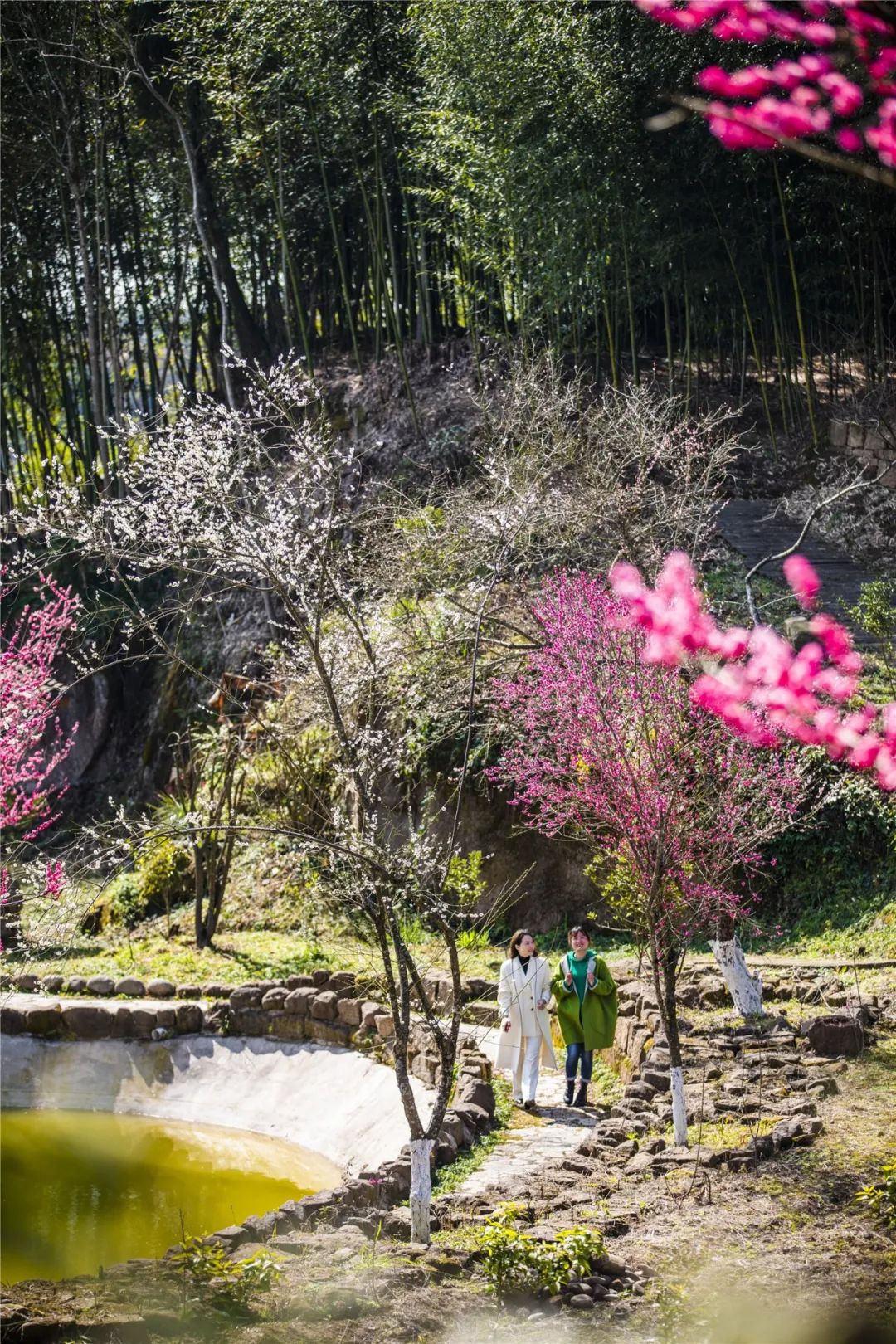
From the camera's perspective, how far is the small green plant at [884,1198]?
487cm

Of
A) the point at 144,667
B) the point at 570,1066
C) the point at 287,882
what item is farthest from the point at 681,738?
the point at 144,667

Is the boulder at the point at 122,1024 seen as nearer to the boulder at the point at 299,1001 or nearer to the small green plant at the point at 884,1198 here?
the boulder at the point at 299,1001

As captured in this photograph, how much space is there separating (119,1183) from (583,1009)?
10.6ft

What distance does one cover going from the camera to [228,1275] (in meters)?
4.73

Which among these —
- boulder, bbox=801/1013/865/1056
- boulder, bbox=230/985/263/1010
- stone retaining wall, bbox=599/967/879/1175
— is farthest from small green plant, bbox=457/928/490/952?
boulder, bbox=801/1013/865/1056

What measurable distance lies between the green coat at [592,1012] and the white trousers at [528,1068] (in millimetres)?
197

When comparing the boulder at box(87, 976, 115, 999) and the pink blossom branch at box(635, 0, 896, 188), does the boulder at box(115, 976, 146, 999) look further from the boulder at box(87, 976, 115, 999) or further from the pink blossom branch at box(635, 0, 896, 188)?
the pink blossom branch at box(635, 0, 896, 188)

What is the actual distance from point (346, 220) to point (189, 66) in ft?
11.7

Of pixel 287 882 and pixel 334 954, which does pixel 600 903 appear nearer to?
pixel 334 954

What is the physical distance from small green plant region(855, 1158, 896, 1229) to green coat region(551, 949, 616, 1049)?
2.71 m

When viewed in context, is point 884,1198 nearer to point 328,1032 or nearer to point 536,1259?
point 536,1259

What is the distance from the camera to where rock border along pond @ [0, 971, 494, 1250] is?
900cm

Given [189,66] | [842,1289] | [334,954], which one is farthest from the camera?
[189,66]

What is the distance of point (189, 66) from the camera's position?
19.2 m
